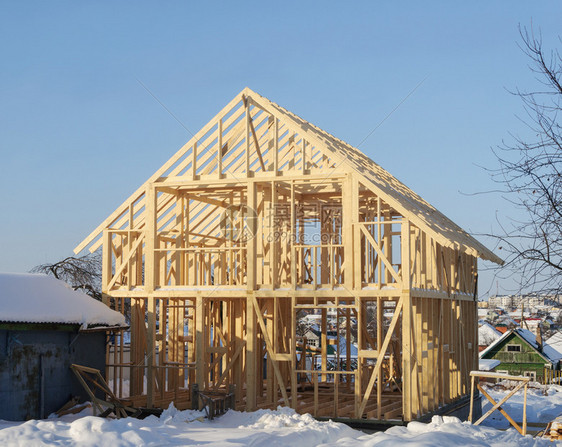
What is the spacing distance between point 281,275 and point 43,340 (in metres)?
8.31

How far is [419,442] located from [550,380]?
4547 centimetres

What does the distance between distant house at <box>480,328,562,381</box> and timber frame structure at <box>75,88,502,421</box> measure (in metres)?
31.8

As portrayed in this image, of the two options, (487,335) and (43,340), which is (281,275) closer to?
(43,340)

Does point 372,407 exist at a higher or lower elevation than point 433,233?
lower

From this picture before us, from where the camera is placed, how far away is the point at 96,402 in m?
17.2

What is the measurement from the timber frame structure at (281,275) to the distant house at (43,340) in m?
1.32

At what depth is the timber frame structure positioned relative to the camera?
17.5 m

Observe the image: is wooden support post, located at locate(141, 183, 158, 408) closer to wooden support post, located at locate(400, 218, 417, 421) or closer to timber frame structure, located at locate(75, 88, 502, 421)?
timber frame structure, located at locate(75, 88, 502, 421)

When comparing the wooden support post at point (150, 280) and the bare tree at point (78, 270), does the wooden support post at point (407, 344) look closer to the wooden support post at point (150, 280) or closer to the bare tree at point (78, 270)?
the wooden support post at point (150, 280)

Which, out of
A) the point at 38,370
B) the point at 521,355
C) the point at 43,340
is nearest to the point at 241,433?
the point at 38,370

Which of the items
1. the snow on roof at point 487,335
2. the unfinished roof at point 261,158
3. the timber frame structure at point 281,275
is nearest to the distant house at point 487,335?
the snow on roof at point 487,335

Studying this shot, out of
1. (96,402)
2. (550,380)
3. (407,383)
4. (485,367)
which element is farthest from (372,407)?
(550,380)

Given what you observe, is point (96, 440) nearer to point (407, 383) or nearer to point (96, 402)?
point (96, 402)

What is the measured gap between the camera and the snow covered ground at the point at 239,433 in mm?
12328
